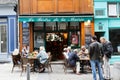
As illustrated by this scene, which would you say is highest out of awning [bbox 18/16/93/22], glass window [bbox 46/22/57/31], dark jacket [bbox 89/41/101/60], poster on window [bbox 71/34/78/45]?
awning [bbox 18/16/93/22]

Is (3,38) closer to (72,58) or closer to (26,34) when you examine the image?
(26,34)

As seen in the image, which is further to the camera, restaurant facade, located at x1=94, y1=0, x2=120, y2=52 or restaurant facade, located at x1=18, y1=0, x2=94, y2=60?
restaurant facade, located at x1=94, y1=0, x2=120, y2=52

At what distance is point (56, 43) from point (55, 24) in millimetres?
1308

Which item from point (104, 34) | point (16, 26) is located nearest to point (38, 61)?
point (104, 34)

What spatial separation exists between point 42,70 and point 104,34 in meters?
7.24

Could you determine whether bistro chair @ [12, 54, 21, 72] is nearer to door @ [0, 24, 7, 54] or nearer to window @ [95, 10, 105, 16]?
window @ [95, 10, 105, 16]

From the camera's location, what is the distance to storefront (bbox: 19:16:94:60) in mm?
27641

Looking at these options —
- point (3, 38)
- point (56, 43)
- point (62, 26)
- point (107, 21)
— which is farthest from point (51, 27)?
point (3, 38)

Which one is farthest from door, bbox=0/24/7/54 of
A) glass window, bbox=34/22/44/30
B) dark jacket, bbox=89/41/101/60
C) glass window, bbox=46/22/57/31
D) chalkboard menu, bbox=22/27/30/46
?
dark jacket, bbox=89/41/101/60

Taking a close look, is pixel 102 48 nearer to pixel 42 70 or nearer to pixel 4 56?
pixel 42 70

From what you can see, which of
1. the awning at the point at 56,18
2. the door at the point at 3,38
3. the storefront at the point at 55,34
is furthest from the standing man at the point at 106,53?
the door at the point at 3,38

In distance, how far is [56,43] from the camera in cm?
2814

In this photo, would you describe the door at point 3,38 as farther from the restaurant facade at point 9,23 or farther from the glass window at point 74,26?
the glass window at point 74,26

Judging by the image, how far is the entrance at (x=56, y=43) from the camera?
2808cm
